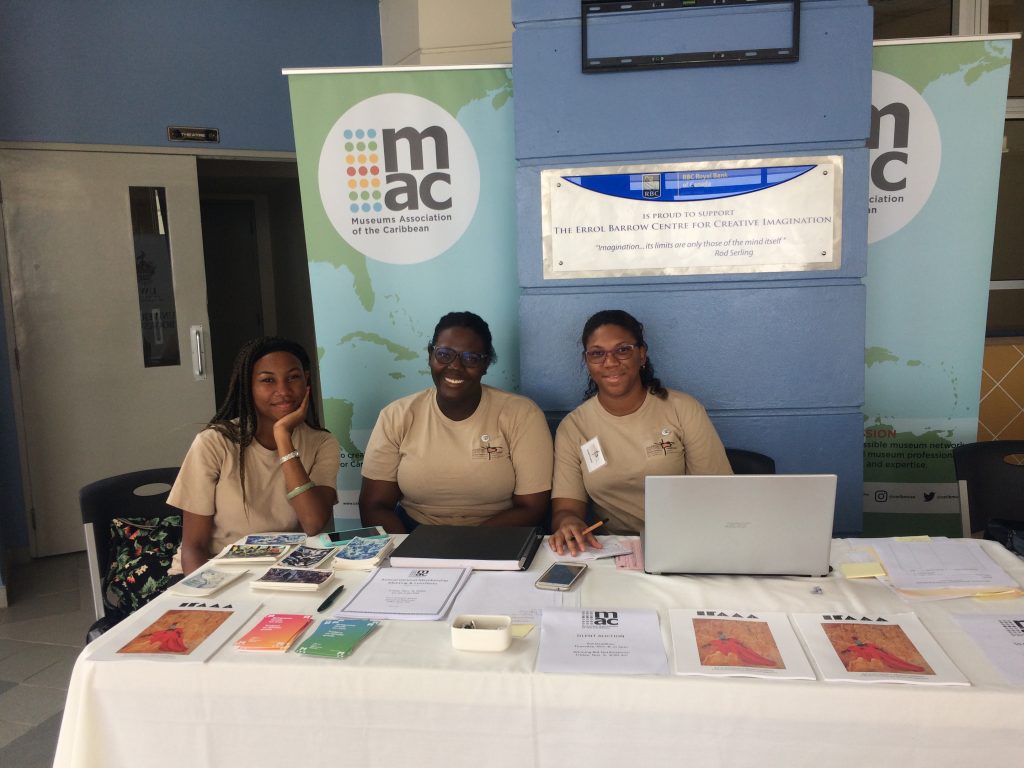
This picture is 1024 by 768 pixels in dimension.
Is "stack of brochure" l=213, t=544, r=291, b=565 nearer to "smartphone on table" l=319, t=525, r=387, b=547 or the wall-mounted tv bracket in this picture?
"smartphone on table" l=319, t=525, r=387, b=547

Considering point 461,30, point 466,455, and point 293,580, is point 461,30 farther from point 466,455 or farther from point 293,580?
point 293,580

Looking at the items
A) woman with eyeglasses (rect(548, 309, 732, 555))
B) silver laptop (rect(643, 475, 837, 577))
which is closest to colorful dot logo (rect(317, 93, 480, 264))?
woman with eyeglasses (rect(548, 309, 732, 555))

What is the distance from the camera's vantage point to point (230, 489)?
2.19m

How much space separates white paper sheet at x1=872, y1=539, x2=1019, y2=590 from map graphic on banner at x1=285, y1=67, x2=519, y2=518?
1599mm

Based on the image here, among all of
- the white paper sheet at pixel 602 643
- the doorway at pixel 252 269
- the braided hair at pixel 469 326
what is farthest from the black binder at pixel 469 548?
the doorway at pixel 252 269

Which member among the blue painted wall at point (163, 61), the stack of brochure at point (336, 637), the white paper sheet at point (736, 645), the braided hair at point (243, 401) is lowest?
the white paper sheet at point (736, 645)

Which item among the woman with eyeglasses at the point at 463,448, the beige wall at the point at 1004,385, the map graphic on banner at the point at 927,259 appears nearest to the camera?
the woman with eyeglasses at the point at 463,448

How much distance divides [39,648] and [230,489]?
164cm

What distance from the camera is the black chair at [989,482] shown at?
244 centimetres

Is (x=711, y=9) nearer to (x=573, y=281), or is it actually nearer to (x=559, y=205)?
(x=559, y=205)

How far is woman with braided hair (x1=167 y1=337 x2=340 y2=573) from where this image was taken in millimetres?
2152

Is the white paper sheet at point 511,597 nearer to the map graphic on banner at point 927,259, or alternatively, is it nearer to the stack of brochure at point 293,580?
the stack of brochure at point 293,580

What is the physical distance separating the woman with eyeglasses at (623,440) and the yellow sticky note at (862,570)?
0.68 metres

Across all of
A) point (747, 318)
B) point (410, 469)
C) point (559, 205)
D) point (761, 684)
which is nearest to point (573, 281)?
point (559, 205)
